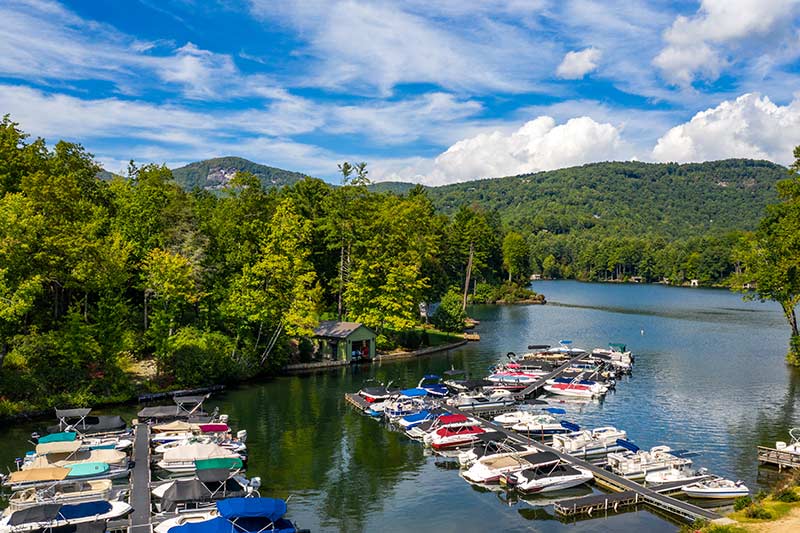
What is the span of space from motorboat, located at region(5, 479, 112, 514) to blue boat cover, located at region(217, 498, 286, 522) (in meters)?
7.34

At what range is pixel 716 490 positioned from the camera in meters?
30.4

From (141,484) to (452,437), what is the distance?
18246mm

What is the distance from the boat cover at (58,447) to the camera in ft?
106

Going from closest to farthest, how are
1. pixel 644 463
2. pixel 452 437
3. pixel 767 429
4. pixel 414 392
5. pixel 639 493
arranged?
pixel 639 493, pixel 644 463, pixel 452 437, pixel 767 429, pixel 414 392

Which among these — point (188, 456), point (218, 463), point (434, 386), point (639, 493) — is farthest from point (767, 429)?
point (188, 456)

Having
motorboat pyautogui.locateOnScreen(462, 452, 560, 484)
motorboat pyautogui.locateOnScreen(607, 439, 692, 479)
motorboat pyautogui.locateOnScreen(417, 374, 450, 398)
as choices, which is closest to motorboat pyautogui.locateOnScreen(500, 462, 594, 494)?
motorboat pyautogui.locateOnScreen(462, 452, 560, 484)

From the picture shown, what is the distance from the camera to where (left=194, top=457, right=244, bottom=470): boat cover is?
30828 millimetres

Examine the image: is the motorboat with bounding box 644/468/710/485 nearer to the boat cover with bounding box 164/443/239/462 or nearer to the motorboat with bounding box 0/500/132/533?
the boat cover with bounding box 164/443/239/462

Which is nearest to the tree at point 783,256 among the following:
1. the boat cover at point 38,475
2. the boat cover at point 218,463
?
the boat cover at point 218,463

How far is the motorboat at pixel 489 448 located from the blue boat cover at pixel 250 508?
13141 millimetres

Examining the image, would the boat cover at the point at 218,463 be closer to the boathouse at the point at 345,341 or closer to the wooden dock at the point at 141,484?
the wooden dock at the point at 141,484

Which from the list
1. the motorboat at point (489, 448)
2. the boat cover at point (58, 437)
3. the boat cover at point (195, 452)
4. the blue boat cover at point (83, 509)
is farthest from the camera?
the motorboat at point (489, 448)

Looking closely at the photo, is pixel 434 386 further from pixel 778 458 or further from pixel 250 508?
pixel 250 508

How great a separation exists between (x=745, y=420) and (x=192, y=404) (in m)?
41.2
